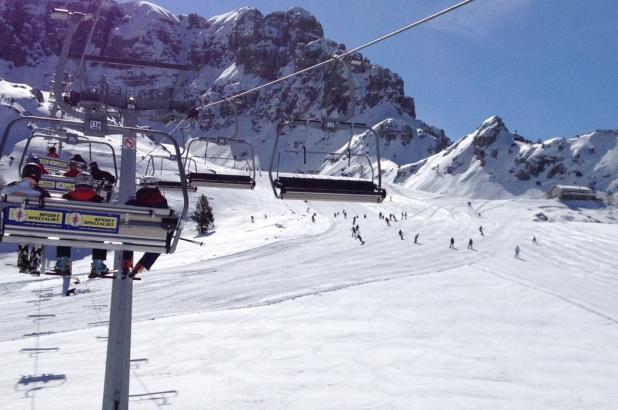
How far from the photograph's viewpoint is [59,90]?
8406 millimetres

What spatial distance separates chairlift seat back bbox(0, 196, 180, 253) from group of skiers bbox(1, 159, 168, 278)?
17cm

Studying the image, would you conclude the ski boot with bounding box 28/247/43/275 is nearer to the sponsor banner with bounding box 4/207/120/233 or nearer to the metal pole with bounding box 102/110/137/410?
the metal pole with bounding box 102/110/137/410

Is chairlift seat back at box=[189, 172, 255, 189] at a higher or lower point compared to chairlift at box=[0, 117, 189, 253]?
higher

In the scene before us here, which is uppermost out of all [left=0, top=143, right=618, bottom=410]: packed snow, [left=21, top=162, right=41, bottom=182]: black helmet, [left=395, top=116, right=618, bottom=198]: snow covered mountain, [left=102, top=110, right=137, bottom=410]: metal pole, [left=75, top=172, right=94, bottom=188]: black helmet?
[left=395, top=116, right=618, bottom=198]: snow covered mountain

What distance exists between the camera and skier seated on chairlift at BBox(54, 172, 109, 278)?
23.6ft

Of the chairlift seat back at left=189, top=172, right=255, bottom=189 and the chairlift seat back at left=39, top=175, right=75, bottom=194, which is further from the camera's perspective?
the chairlift seat back at left=189, top=172, right=255, bottom=189

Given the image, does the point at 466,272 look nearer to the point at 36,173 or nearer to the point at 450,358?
the point at 450,358

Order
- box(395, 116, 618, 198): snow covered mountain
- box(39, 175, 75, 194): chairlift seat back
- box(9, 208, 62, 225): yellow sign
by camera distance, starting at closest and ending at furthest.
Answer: box(9, 208, 62, 225): yellow sign < box(39, 175, 75, 194): chairlift seat back < box(395, 116, 618, 198): snow covered mountain

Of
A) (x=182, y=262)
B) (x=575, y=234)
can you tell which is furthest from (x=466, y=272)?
(x=575, y=234)

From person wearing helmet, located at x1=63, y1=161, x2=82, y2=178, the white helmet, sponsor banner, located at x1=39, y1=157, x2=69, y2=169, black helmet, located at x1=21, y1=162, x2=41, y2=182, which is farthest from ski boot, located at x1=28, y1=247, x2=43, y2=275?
sponsor banner, located at x1=39, y1=157, x2=69, y2=169

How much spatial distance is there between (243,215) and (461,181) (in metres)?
76.3

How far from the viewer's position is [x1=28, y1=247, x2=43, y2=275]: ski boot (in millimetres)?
8148

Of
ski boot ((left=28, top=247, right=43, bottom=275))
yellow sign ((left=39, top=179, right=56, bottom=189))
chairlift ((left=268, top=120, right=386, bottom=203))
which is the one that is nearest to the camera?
ski boot ((left=28, top=247, right=43, bottom=275))

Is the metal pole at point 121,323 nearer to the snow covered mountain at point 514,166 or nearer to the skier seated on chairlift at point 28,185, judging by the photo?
the skier seated on chairlift at point 28,185
